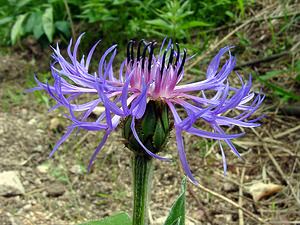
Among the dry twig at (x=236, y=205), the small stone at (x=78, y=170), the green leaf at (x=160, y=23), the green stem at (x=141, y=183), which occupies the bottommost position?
the dry twig at (x=236, y=205)

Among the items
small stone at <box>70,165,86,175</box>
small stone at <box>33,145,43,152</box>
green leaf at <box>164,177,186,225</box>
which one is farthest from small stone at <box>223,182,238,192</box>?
green leaf at <box>164,177,186,225</box>

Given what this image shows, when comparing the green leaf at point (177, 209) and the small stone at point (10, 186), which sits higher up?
the green leaf at point (177, 209)

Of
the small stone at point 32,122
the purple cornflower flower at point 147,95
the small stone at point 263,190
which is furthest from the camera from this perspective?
the small stone at point 32,122

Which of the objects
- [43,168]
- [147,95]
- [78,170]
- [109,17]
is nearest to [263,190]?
[78,170]

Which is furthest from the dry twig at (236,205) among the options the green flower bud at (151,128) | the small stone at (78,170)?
the green flower bud at (151,128)

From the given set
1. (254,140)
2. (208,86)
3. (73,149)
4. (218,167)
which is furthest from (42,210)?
(208,86)

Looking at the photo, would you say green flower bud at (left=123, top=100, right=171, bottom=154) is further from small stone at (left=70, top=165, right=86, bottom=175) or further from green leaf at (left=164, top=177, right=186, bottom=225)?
small stone at (left=70, top=165, right=86, bottom=175)

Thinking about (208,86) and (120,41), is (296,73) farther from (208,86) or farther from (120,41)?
(208,86)

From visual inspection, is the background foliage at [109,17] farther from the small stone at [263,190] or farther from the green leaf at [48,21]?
the small stone at [263,190]
